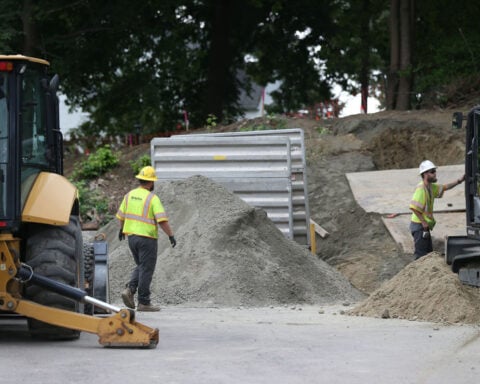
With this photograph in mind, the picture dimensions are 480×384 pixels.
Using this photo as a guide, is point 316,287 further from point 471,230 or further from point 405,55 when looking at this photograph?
point 405,55

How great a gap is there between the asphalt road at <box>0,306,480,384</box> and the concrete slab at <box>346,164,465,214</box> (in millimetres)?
8956

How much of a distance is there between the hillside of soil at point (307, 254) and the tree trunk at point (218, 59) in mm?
9191

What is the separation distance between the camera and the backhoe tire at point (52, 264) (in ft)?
36.4

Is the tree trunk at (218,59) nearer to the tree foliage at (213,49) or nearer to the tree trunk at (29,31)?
the tree foliage at (213,49)

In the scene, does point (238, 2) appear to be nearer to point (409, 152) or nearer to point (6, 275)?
point (409, 152)

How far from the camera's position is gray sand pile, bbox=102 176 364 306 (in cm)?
1672

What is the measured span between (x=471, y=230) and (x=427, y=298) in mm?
1471

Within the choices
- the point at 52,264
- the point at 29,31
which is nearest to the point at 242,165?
the point at 52,264

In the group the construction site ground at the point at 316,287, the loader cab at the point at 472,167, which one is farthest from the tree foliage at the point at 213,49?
the loader cab at the point at 472,167

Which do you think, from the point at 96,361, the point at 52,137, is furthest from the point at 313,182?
the point at 96,361

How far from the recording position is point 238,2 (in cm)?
3500

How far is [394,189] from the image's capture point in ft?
77.3

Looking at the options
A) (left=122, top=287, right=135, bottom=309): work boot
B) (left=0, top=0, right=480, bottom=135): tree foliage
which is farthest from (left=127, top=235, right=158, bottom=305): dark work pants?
(left=0, top=0, right=480, bottom=135): tree foliage

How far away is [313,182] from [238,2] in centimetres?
1210
